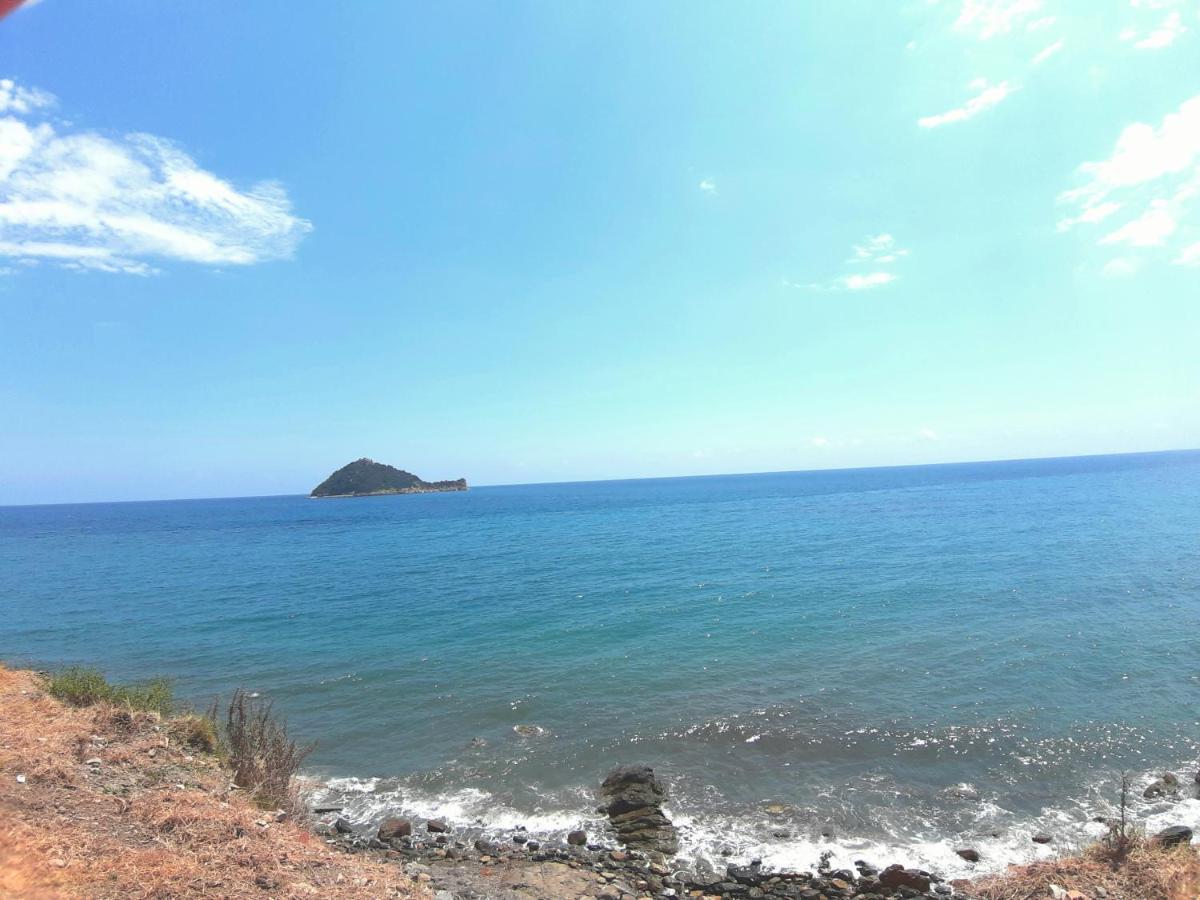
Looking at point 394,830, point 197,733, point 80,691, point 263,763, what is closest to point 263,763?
point 263,763

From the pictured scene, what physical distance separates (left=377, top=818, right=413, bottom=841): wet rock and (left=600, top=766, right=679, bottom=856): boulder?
14.2 feet

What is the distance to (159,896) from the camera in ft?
22.3

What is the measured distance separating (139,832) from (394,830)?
5531 millimetres

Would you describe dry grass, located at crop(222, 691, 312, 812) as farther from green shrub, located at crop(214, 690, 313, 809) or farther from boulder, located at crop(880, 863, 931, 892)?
boulder, located at crop(880, 863, 931, 892)

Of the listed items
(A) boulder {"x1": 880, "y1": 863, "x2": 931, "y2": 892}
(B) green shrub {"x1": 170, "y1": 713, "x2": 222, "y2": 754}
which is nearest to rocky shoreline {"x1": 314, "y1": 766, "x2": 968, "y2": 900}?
(A) boulder {"x1": 880, "y1": 863, "x2": 931, "y2": 892}

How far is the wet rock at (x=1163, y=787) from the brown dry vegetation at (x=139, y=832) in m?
16.0

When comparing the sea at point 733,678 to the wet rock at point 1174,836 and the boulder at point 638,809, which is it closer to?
the boulder at point 638,809

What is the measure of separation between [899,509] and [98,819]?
9843 centimetres

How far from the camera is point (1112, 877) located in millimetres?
10023

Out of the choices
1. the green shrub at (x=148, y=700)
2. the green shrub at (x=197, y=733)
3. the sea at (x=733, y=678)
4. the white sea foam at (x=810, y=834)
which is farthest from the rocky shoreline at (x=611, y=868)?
the green shrub at (x=148, y=700)

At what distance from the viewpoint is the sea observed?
13609 millimetres

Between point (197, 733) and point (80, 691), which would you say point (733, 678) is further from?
point (80, 691)

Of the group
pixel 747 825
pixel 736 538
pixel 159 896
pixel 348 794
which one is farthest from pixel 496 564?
pixel 159 896

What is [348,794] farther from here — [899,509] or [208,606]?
[899,509]
